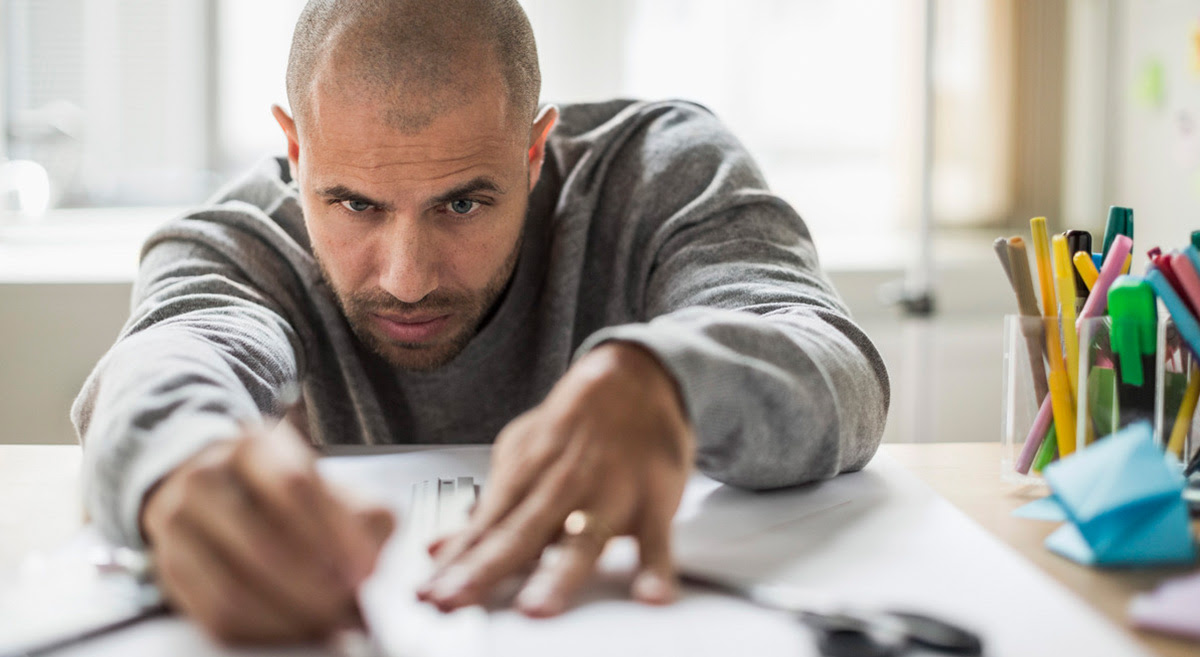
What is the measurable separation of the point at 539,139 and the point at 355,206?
0.87ft

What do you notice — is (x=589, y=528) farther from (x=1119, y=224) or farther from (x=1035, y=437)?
(x=1119, y=224)

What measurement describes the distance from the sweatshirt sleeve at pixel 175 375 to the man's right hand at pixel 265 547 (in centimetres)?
5

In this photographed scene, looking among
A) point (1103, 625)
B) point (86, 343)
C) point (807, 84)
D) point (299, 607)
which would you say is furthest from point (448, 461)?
point (807, 84)

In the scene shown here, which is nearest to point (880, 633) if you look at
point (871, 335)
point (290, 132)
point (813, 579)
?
point (813, 579)

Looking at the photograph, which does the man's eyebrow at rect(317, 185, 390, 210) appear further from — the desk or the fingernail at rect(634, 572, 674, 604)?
the fingernail at rect(634, 572, 674, 604)

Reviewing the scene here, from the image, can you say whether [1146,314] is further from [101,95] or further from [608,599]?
[101,95]

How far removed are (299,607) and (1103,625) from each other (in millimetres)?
374

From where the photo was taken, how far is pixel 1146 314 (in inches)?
28.0

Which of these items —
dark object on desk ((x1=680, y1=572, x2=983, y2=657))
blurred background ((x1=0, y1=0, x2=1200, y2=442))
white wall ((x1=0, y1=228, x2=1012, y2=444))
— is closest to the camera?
dark object on desk ((x1=680, y1=572, x2=983, y2=657))

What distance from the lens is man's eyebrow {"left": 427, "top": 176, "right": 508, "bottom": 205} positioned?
0.96 m

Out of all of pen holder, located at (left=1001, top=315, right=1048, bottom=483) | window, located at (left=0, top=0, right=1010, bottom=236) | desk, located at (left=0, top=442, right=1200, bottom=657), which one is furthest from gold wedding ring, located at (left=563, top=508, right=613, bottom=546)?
window, located at (left=0, top=0, right=1010, bottom=236)

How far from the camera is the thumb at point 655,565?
0.54 meters

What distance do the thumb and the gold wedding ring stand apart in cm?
2

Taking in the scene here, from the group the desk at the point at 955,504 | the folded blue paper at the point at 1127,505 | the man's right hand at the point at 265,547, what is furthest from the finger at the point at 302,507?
the folded blue paper at the point at 1127,505
